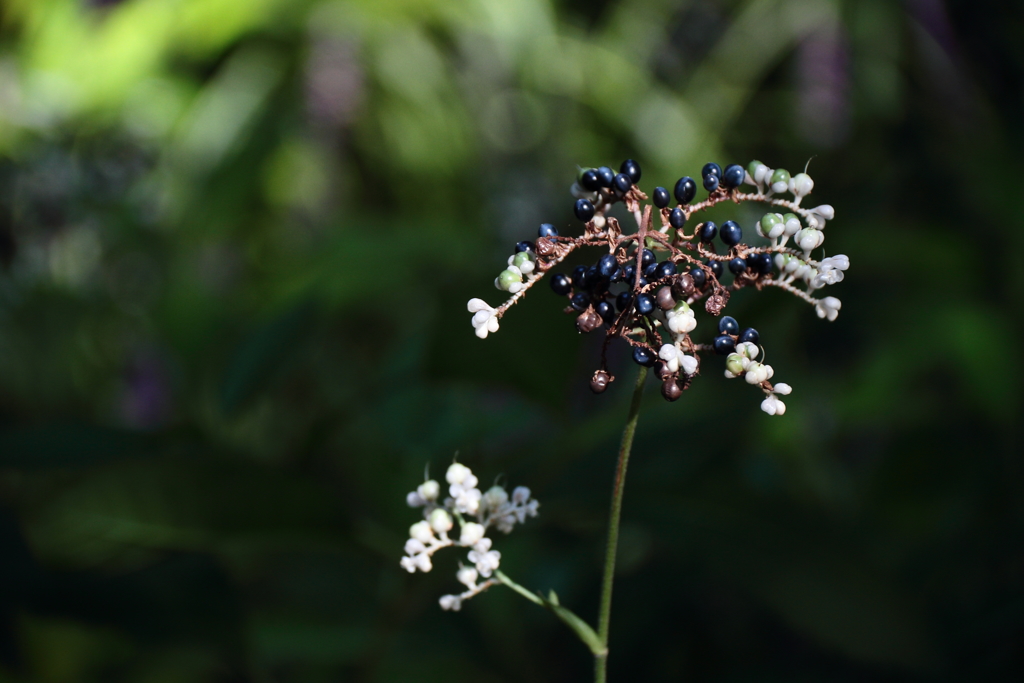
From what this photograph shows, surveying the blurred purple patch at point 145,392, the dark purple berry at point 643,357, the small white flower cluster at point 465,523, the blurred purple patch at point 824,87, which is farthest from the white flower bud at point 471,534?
the blurred purple patch at point 824,87

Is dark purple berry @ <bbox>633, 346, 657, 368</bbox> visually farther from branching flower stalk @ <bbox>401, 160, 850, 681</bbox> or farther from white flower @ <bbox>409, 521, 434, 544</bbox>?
white flower @ <bbox>409, 521, 434, 544</bbox>

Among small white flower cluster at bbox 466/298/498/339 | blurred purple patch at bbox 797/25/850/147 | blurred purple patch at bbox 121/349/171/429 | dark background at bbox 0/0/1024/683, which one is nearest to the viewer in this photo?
small white flower cluster at bbox 466/298/498/339

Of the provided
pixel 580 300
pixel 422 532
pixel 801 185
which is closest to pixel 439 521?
pixel 422 532

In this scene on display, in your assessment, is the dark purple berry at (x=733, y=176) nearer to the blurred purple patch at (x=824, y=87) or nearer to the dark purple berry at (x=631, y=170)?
the dark purple berry at (x=631, y=170)

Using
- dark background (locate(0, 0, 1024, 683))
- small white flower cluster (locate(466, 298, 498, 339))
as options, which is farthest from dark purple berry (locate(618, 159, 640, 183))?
dark background (locate(0, 0, 1024, 683))

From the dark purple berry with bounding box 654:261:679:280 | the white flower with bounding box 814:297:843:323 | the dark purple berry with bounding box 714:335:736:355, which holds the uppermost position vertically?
the dark purple berry with bounding box 654:261:679:280

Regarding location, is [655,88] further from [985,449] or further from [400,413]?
[400,413]
